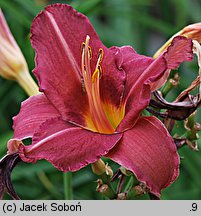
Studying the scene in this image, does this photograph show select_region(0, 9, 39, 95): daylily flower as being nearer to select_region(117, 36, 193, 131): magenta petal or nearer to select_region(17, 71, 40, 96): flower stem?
select_region(17, 71, 40, 96): flower stem

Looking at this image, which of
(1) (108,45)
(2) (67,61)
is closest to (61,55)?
(2) (67,61)

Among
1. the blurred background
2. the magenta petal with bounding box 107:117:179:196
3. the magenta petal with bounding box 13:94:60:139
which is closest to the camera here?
the magenta petal with bounding box 107:117:179:196

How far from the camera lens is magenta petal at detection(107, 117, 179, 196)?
2.69 ft

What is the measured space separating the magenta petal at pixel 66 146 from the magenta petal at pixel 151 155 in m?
0.02

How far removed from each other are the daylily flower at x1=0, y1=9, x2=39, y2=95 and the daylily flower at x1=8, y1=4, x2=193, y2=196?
21 cm

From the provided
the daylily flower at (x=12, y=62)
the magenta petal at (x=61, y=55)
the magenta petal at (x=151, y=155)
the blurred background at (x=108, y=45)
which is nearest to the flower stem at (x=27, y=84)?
the daylily flower at (x=12, y=62)

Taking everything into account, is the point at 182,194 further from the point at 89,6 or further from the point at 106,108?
the point at 106,108

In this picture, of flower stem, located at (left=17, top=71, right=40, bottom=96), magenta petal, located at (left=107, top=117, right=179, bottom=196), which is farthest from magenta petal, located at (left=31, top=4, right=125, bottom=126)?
flower stem, located at (left=17, top=71, right=40, bottom=96)

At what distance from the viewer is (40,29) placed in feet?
3.12

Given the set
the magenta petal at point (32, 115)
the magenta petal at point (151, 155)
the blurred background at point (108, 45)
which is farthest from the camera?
the blurred background at point (108, 45)

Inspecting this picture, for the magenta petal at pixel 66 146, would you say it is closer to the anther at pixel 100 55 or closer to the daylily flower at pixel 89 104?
the daylily flower at pixel 89 104

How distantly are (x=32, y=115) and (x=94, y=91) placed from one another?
107 millimetres

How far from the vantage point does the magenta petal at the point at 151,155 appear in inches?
32.3
